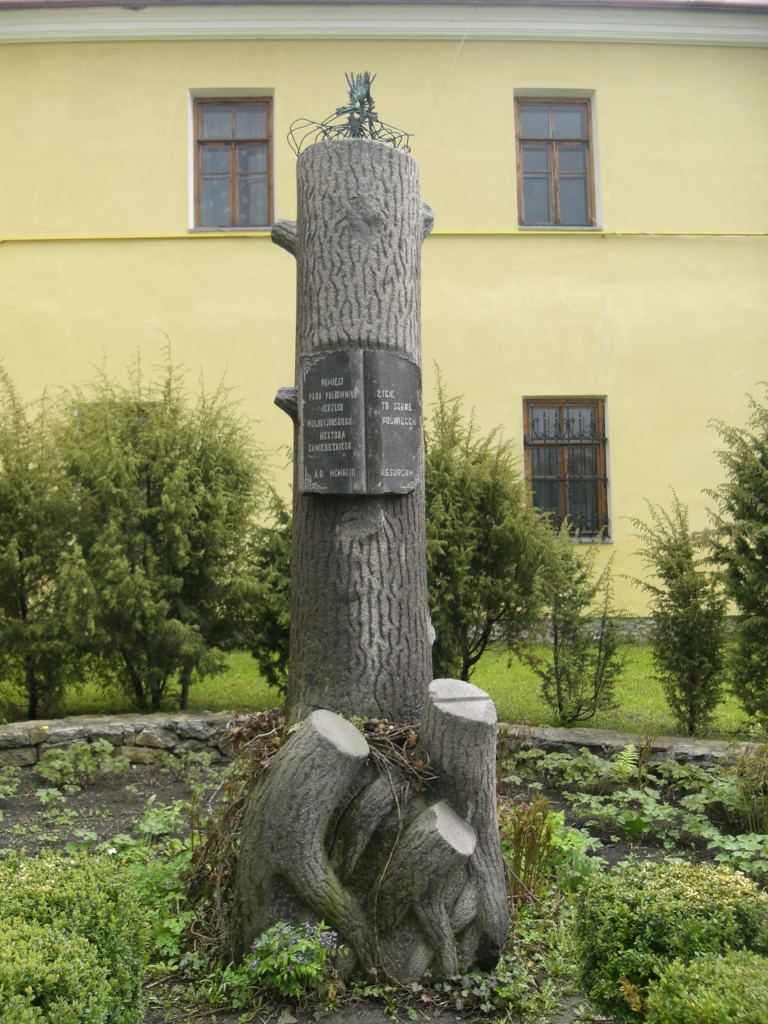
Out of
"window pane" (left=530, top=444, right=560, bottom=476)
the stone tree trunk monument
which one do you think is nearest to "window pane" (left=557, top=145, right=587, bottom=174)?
"window pane" (left=530, top=444, right=560, bottom=476)

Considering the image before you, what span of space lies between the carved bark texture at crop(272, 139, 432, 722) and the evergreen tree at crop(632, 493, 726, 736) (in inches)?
115

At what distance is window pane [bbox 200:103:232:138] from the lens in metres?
12.7

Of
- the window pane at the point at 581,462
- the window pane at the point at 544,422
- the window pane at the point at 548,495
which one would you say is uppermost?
the window pane at the point at 544,422

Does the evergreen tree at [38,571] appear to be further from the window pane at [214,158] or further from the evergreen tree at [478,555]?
the window pane at [214,158]

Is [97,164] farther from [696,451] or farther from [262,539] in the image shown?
[696,451]

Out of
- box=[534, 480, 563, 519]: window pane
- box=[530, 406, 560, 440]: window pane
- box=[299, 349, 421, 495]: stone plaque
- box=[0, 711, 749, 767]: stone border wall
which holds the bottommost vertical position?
box=[0, 711, 749, 767]: stone border wall

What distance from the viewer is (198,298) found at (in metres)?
12.2

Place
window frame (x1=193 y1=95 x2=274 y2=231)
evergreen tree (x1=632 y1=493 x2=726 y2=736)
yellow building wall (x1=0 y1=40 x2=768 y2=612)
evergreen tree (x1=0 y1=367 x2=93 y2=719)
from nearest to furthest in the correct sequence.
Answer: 1. evergreen tree (x1=632 y1=493 x2=726 y2=736)
2. evergreen tree (x1=0 y1=367 x2=93 y2=719)
3. yellow building wall (x1=0 y1=40 x2=768 y2=612)
4. window frame (x1=193 y1=95 x2=274 y2=231)

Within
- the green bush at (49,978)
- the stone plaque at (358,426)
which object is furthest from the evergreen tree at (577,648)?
the green bush at (49,978)

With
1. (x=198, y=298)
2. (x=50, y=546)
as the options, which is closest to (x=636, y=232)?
(x=198, y=298)

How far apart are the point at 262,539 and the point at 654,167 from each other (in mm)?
8104

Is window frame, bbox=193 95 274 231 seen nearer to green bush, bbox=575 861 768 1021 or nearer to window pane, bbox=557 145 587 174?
window pane, bbox=557 145 587 174

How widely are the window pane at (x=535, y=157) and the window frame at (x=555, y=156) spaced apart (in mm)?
50

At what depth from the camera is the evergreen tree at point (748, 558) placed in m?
6.25
